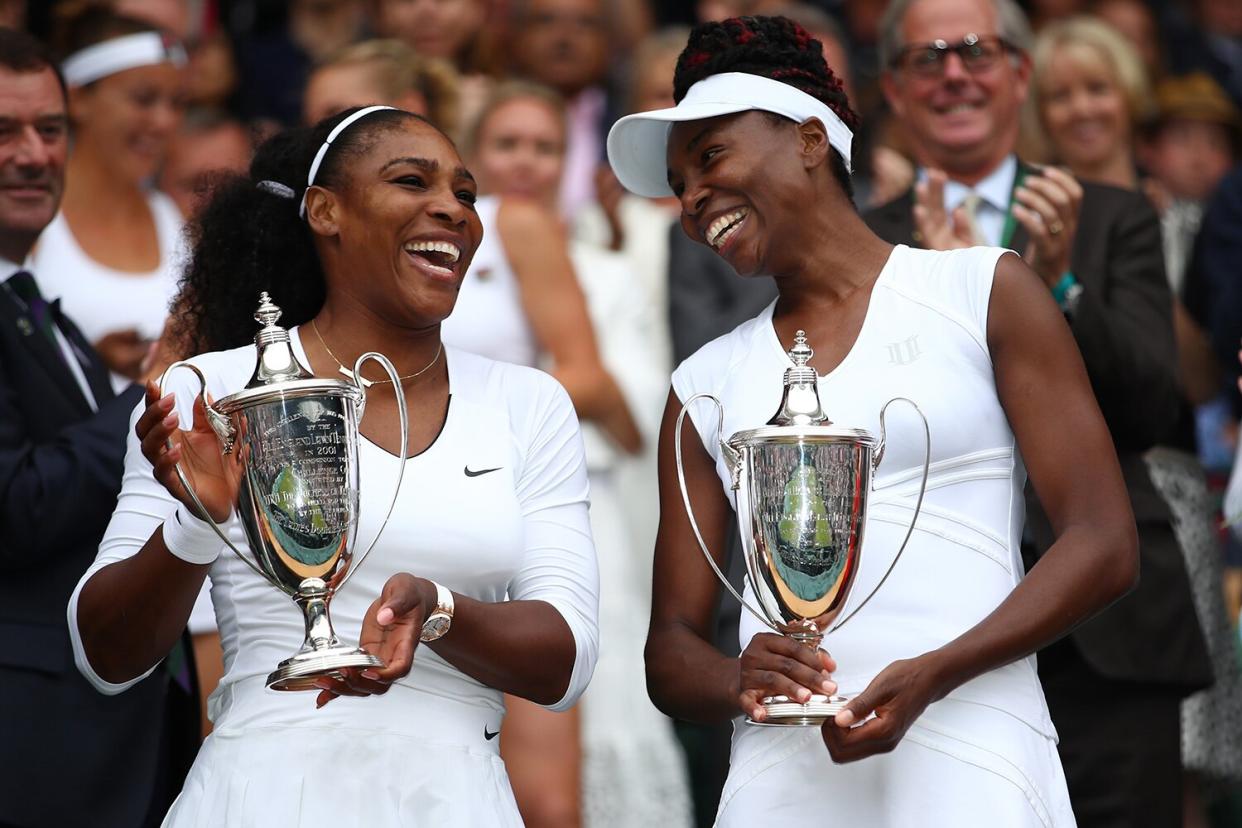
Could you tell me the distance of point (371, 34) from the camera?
305 inches

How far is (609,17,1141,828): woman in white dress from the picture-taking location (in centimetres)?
312

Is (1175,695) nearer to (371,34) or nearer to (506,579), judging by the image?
(506,579)

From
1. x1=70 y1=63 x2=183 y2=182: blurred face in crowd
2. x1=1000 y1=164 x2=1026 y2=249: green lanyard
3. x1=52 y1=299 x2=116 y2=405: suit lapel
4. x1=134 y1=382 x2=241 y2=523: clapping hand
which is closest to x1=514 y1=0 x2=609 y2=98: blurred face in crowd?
x1=70 y1=63 x2=183 y2=182: blurred face in crowd

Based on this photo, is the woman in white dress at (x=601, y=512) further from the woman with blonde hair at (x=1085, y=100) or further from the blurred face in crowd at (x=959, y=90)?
the woman with blonde hair at (x=1085, y=100)

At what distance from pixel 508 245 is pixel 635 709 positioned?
1287mm

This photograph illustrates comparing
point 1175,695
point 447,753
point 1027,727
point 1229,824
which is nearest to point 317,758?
point 447,753

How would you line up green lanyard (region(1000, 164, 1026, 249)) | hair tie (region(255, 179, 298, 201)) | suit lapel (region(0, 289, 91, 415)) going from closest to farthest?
1. hair tie (region(255, 179, 298, 201))
2. suit lapel (region(0, 289, 91, 415))
3. green lanyard (region(1000, 164, 1026, 249))

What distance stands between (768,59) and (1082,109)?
2864 mm

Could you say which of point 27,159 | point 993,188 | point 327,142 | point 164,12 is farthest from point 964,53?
point 164,12

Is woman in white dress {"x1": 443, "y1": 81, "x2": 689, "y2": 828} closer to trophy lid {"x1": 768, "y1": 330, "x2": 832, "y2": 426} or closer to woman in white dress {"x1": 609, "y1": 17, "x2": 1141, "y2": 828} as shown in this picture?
woman in white dress {"x1": 609, "y1": 17, "x2": 1141, "y2": 828}

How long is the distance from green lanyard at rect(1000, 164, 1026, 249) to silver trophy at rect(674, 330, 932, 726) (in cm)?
160

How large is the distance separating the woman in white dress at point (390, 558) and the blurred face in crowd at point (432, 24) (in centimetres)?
350

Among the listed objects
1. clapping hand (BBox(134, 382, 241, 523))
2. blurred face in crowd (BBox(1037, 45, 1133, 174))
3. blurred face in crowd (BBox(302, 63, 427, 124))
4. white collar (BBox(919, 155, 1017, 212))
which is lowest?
clapping hand (BBox(134, 382, 241, 523))

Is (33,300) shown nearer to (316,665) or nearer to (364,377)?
(364,377)
